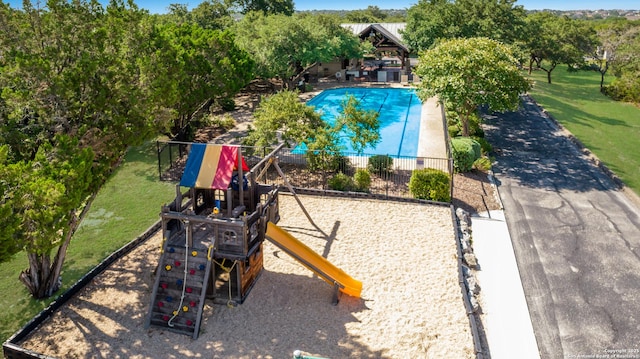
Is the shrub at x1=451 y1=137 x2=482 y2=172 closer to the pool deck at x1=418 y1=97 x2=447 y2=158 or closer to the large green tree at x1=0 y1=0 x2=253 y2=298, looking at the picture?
the pool deck at x1=418 y1=97 x2=447 y2=158

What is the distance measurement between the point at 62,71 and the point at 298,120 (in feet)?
36.2

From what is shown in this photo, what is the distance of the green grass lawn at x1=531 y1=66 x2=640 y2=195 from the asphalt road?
1.31m

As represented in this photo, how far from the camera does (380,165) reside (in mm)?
22031

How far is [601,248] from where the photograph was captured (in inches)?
630

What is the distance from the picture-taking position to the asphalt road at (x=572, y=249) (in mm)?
11953

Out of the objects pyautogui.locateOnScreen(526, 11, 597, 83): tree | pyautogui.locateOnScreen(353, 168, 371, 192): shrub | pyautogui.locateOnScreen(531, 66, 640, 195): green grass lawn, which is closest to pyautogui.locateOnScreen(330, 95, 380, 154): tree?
pyautogui.locateOnScreen(353, 168, 371, 192): shrub

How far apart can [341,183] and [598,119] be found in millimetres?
23259

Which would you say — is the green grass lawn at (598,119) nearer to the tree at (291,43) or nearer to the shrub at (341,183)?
the shrub at (341,183)

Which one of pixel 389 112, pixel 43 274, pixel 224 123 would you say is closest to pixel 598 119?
pixel 389 112

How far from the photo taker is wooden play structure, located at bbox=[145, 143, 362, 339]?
11.9m

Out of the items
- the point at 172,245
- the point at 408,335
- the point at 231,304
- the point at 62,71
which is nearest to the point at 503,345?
the point at 408,335

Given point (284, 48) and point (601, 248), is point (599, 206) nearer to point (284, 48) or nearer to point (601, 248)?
point (601, 248)

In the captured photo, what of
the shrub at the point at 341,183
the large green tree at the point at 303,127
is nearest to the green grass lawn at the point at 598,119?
the large green tree at the point at 303,127

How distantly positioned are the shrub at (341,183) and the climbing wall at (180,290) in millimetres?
8876
